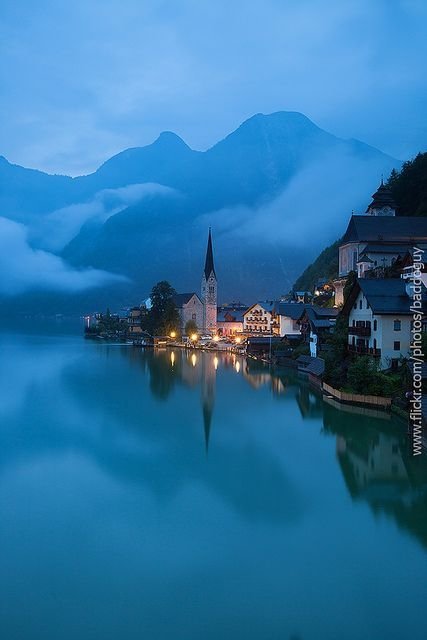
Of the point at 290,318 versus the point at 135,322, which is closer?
the point at 290,318

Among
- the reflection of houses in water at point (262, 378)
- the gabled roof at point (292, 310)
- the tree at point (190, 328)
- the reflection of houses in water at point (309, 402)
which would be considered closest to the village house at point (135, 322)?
the tree at point (190, 328)

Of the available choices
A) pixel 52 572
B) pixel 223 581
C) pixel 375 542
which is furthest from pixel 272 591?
pixel 52 572

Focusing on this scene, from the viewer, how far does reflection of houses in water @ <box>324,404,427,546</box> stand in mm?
10898

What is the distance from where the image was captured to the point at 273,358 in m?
38.1

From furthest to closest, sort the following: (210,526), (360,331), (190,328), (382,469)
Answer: (190,328), (360,331), (382,469), (210,526)

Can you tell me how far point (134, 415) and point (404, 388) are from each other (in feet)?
31.6

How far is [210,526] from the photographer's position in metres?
9.98

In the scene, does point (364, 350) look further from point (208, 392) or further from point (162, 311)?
point (162, 311)

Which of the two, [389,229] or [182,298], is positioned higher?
[389,229]

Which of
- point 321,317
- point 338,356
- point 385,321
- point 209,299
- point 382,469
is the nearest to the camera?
point 382,469

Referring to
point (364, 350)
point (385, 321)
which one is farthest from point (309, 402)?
point (385, 321)

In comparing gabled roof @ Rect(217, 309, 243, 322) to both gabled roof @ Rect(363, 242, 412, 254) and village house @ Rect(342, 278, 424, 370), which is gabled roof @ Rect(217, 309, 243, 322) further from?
village house @ Rect(342, 278, 424, 370)

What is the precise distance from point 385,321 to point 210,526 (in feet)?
44.1

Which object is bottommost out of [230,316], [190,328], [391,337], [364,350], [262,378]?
[262,378]
